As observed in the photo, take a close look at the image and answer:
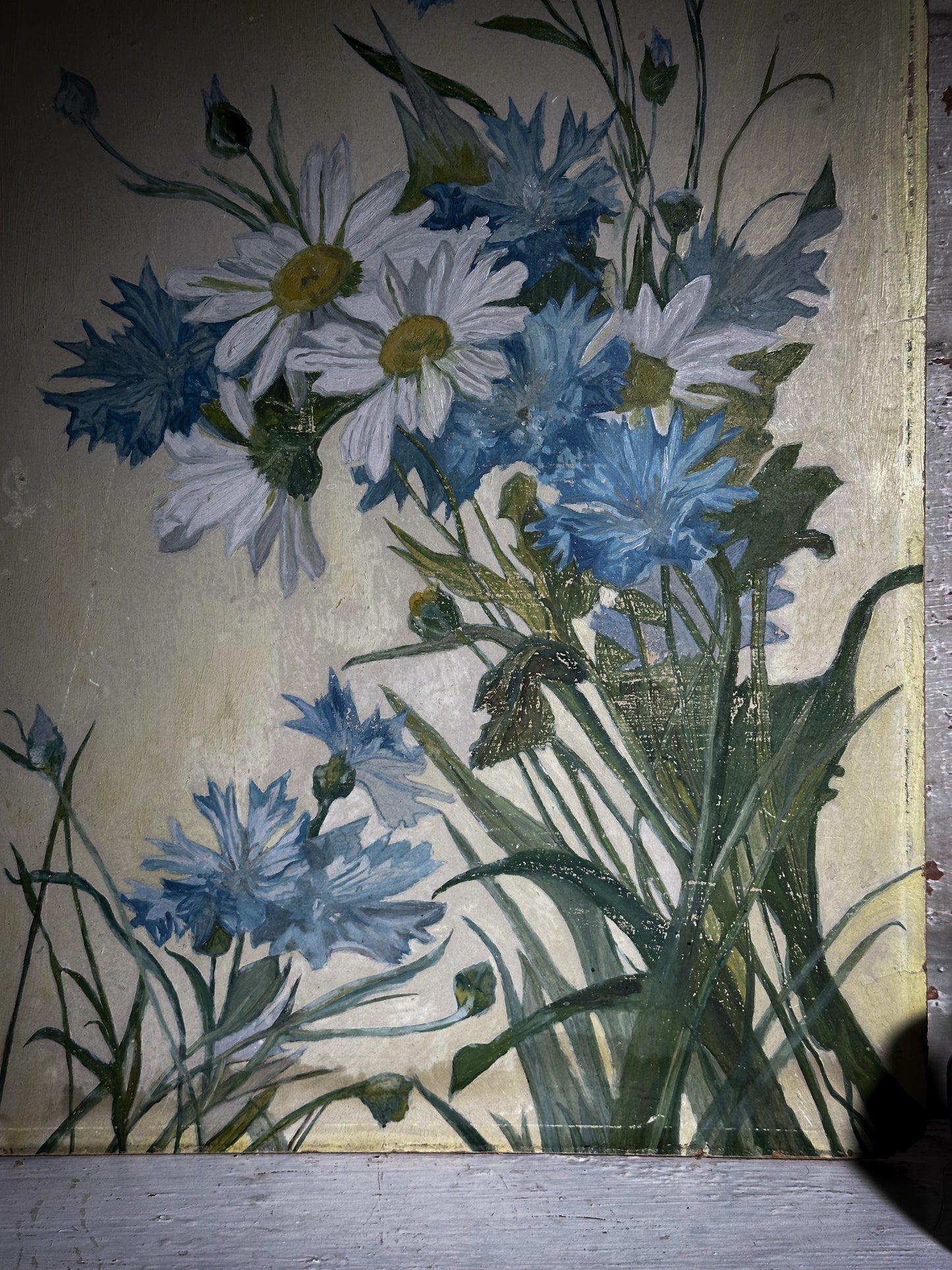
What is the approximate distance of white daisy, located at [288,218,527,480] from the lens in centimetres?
119

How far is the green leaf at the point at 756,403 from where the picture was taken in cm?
117

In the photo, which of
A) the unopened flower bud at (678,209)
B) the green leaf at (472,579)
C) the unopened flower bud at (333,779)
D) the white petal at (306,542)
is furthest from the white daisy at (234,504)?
the unopened flower bud at (678,209)

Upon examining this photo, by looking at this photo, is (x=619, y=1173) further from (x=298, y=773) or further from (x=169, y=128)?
(x=169, y=128)

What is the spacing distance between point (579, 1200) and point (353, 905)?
42cm

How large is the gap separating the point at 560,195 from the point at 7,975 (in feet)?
3.95

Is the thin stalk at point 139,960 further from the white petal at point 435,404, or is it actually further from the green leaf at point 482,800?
the white petal at point 435,404

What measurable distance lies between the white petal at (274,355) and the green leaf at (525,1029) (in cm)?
85

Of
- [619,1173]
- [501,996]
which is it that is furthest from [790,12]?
[619,1173]

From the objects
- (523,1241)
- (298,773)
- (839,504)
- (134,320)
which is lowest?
(523,1241)

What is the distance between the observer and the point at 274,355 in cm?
120

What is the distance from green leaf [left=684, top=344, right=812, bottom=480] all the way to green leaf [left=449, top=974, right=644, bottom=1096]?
2.16 feet

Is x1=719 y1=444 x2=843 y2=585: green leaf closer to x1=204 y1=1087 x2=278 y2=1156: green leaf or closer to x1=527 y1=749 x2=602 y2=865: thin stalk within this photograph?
x1=527 y1=749 x2=602 y2=865: thin stalk

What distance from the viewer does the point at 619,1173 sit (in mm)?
1101

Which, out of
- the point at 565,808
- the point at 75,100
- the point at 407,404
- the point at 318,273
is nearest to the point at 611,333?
the point at 407,404
